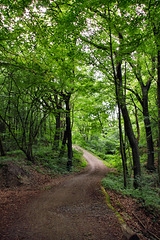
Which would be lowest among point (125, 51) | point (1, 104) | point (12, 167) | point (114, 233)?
point (114, 233)

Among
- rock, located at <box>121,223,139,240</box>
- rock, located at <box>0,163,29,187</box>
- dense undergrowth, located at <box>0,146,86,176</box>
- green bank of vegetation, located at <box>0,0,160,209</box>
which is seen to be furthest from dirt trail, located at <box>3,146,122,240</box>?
dense undergrowth, located at <box>0,146,86,176</box>

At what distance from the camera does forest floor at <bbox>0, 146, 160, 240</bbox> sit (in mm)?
3736

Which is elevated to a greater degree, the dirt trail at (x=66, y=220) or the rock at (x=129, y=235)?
the rock at (x=129, y=235)

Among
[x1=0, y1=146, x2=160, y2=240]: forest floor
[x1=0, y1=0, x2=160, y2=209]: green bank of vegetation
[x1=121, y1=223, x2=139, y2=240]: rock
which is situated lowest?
[x1=0, y1=146, x2=160, y2=240]: forest floor

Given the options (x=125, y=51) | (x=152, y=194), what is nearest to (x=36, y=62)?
(x=125, y=51)

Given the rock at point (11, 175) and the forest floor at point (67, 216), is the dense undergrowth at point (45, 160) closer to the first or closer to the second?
the rock at point (11, 175)

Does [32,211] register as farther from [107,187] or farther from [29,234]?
[107,187]

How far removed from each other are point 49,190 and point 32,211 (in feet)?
8.83

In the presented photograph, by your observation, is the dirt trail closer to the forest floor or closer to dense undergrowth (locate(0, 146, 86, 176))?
the forest floor

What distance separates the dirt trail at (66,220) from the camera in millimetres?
3662

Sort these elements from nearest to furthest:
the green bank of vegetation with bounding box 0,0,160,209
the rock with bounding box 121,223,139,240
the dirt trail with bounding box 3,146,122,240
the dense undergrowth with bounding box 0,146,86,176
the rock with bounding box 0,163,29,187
Answer: the rock with bounding box 121,223,139,240 < the dirt trail with bounding box 3,146,122,240 < the green bank of vegetation with bounding box 0,0,160,209 < the rock with bounding box 0,163,29,187 < the dense undergrowth with bounding box 0,146,86,176

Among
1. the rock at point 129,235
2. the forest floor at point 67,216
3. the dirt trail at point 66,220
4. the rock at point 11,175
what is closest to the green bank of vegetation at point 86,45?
the rock at point 11,175

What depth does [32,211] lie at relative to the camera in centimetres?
492

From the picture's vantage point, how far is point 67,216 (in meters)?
4.71
